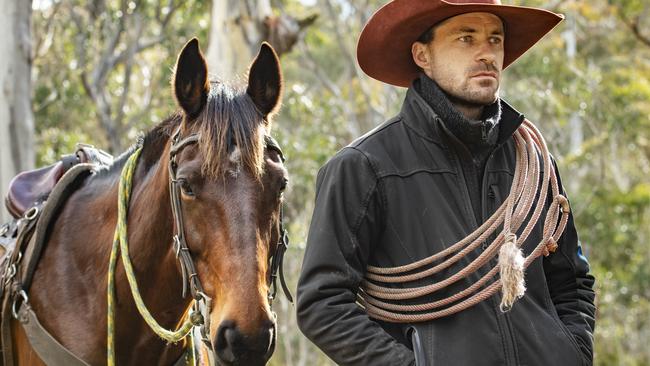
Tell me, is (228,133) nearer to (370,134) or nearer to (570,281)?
(370,134)

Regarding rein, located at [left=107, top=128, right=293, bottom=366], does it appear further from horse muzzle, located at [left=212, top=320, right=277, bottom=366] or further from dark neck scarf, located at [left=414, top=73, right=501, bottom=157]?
dark neck scarf, located at [left=414, top=73, right=501, bottom=157]

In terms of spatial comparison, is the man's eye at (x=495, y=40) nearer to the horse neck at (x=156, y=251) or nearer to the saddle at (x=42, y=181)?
the horse neck at (x=156, y=251)

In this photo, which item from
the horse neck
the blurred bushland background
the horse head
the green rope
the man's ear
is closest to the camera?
the horse head

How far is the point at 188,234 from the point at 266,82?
72 cm

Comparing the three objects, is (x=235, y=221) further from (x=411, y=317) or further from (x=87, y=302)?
(x=87, y=302)

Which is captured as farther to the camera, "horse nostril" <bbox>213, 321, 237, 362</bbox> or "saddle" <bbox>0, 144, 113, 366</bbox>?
"saddle" <bbox>0, 144, 113, 366</bbox>

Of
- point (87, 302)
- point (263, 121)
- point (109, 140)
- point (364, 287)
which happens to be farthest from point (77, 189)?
point (109, 140)

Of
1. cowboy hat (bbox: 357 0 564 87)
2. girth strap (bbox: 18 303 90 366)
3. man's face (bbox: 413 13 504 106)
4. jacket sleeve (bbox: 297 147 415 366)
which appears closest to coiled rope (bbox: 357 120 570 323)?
jacket sleeve (bbox: 297 147 415 366)

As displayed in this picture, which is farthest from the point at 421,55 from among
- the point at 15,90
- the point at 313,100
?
the point at 313,100

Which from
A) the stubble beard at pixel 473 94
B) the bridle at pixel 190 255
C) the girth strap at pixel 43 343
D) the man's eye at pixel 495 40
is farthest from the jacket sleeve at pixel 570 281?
the girth strap at pixel 43 343

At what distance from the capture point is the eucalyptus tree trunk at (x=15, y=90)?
361 inches

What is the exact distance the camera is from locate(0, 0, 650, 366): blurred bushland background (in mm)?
14961

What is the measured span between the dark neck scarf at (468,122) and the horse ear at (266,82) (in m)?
0.64

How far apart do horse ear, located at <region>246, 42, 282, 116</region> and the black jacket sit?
1.88ft
